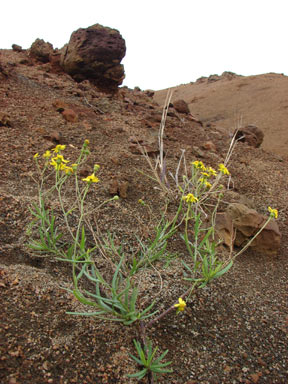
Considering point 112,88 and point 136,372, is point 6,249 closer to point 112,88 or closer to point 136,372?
point 136,372

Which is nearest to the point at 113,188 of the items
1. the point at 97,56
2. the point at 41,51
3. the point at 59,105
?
the point at 59,105

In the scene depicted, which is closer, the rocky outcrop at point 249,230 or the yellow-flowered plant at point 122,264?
the yellow-flowered plant at point 122,264

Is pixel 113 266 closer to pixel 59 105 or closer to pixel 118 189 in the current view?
pixel 118 189

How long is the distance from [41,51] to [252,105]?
550 cm

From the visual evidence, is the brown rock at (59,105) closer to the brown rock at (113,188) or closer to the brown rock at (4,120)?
the brown rock at (4,120)

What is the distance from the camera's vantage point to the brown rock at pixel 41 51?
5.40 metres

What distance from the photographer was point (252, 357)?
52.1 inches

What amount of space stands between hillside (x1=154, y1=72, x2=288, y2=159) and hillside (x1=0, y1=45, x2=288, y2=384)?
3133mm

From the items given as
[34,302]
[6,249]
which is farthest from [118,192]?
[34,302]

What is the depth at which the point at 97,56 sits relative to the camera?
462 cm

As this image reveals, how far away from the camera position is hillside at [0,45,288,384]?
1168 millimetres

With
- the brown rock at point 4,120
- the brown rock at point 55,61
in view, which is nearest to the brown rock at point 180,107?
the brown rock at point 55,61

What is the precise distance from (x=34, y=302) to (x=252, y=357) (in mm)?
875

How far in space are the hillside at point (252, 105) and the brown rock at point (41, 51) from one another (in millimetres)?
3316
